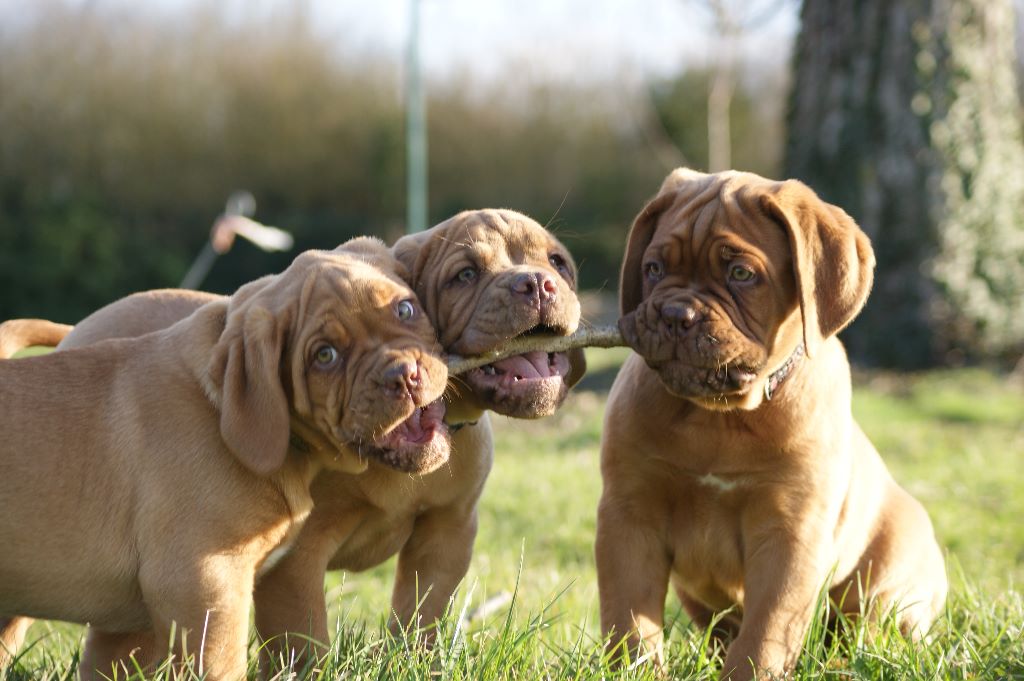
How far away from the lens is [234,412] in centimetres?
352

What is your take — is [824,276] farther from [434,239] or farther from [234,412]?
[234,412]

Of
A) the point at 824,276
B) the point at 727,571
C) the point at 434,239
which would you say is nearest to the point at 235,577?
the point at 434,239

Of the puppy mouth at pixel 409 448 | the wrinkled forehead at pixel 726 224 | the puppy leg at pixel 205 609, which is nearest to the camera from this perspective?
the puppy leg at pixel 205 609

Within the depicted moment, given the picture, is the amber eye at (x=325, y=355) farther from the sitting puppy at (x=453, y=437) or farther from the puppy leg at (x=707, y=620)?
the puppy leg at (x=707, y=620)

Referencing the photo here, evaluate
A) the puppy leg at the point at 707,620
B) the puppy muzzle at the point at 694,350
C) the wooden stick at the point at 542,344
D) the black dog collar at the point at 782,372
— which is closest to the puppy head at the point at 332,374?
the wooden stick at the point at 542,344

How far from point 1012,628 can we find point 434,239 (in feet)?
7.81

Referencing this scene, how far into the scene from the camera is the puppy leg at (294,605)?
3797 millimetres

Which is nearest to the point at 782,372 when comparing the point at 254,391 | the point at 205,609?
the point at 254,391

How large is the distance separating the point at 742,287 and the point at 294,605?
69.2 inches

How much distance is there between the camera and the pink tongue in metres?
→ 3.99

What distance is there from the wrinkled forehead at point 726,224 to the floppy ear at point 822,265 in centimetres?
5

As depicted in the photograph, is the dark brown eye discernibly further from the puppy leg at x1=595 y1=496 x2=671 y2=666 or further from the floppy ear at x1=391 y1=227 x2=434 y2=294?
the puppy leg at x1=595 y1=496 x2=671 y2=666

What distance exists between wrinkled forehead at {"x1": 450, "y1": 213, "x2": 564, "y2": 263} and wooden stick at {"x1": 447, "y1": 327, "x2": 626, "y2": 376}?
0.32 metres

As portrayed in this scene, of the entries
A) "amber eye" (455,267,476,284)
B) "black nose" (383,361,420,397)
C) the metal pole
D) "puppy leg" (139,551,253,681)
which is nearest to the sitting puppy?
"amber eye" (455,267,476,284)
